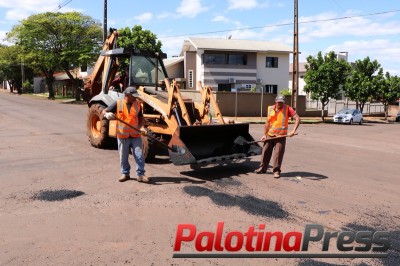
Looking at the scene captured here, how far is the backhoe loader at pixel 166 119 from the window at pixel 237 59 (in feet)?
83.9

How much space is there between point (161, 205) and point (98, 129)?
5.70 metres

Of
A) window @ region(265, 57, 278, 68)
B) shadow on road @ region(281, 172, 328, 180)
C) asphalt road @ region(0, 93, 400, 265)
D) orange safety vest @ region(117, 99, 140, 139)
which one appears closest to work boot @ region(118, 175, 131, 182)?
asphalt road @ region(0, 93, 400, 265)

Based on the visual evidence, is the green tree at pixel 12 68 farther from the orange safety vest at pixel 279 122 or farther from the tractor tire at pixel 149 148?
the orange safety vest at pixel 279 122

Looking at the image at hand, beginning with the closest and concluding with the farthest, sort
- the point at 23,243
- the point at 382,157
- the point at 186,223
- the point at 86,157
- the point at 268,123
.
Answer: the point at 23,243
the point at 186,223
the point at 268,123
the point at 86,157
the point at 382,157

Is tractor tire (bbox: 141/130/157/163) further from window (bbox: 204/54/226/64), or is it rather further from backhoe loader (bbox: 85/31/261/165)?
window (bbox: 204/54/226/64)

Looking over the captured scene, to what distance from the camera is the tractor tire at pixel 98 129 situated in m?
10.2

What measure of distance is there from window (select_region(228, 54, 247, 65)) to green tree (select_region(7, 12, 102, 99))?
13.6 metres

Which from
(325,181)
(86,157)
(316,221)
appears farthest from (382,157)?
(86,157)

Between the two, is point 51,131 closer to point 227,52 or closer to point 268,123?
point 268,123

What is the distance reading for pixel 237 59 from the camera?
3641 centimetres

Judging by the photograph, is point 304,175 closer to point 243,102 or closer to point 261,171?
point 261,171

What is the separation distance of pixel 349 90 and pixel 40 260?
31.4 meters

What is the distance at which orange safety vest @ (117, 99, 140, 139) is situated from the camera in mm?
7055

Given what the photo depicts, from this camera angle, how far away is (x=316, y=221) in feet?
17.2
